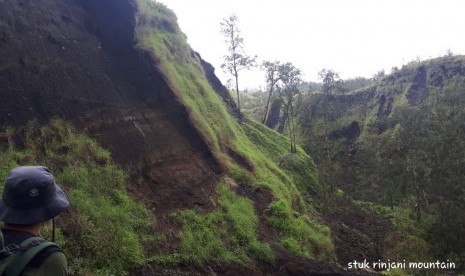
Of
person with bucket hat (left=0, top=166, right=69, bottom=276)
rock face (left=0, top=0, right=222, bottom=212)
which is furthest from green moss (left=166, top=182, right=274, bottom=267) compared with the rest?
person with bucket hat (left=0, top=166, right=69, bottom=276)

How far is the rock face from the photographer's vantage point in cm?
1366

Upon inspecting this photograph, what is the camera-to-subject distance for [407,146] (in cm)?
A: 4928

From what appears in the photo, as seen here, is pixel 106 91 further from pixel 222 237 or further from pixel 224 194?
pixel 222 237

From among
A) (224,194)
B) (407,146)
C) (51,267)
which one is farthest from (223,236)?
(407,146)

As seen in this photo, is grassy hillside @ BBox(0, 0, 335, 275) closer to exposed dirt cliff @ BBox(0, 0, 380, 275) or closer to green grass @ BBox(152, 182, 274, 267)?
green grass @ BBox(152, 182, 274, 267)

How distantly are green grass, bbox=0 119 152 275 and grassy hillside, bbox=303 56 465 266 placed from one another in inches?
733

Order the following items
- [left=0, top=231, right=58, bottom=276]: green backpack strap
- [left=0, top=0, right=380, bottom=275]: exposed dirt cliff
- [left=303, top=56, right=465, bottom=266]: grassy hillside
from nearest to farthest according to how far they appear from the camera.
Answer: [left=0, top=231, right=58, bottom=276]: green backpack strap, [left=0, top=0, right=380, bottom=275]: exposed dirt cliff, [left=303, top=56, right=465, bottom=266]: grassy hillside

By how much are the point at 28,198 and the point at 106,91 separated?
1387 cm

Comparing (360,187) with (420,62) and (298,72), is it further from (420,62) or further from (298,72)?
(420,62)

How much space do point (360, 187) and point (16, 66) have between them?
39.0m

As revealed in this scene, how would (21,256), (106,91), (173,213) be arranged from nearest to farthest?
(21,256) → (173,213) → (106,91)

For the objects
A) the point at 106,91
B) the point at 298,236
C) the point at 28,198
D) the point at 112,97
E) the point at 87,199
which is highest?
the point at 106,91

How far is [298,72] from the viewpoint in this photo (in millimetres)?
42312

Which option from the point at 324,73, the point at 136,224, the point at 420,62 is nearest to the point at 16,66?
the point at 136,224
